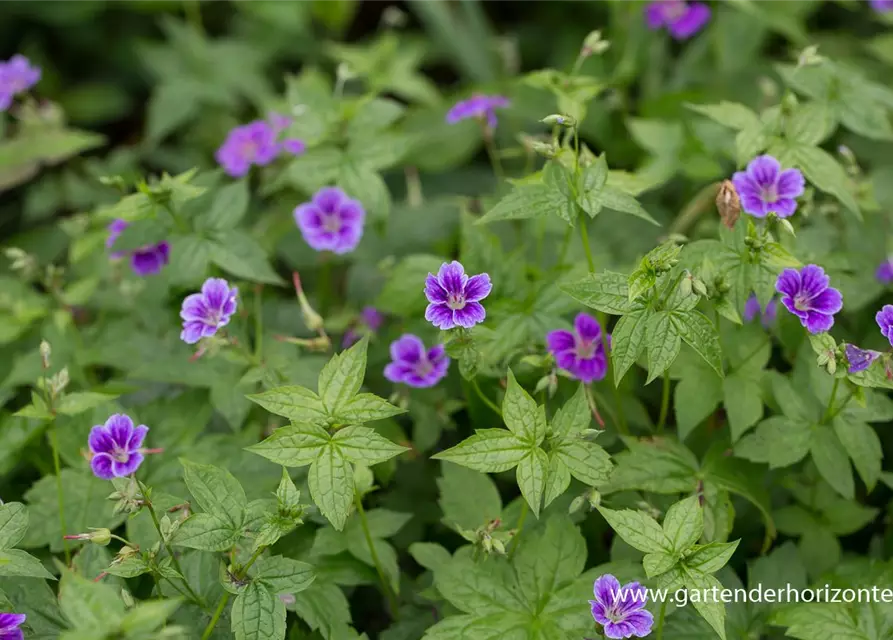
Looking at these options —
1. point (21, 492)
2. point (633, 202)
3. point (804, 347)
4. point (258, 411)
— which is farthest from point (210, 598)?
point (804, 347)

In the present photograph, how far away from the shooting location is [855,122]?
118 inches

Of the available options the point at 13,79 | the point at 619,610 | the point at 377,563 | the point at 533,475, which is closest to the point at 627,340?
the point at 533,475

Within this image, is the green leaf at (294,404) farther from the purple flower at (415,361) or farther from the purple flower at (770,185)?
the purple flower at (770,185)

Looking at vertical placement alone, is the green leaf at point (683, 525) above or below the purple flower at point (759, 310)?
below

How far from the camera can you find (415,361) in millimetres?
2758

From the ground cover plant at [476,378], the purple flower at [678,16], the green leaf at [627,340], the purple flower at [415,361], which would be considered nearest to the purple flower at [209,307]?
the ground cover plant at [476,378]

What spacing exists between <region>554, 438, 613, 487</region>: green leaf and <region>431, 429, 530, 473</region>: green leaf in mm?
99

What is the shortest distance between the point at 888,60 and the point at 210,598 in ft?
11.7

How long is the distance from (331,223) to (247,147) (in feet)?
2.11

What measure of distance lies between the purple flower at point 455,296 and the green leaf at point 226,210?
95 cm

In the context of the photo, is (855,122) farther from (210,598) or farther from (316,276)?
(210,598)

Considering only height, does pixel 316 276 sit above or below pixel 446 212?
below

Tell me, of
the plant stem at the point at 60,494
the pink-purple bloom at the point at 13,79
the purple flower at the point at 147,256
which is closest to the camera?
the plant stem at the point at 60,494

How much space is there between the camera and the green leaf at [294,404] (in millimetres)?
2172
